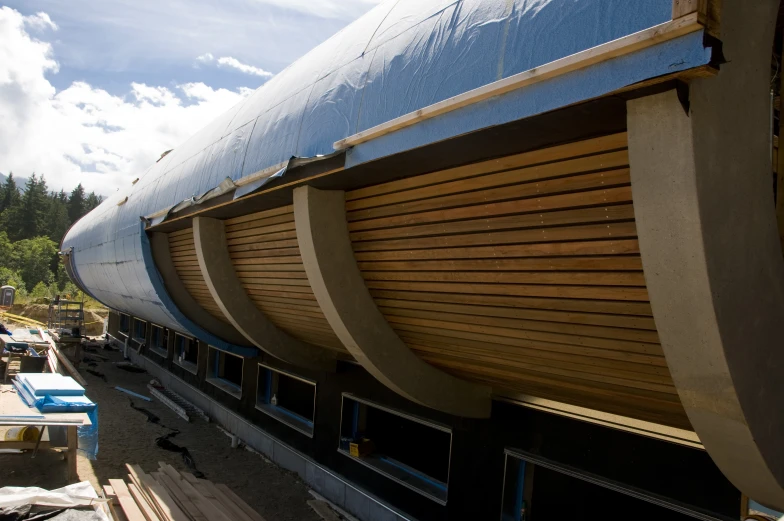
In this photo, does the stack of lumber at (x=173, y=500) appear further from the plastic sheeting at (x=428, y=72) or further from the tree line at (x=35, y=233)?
the tree line at (x=35, y=233)

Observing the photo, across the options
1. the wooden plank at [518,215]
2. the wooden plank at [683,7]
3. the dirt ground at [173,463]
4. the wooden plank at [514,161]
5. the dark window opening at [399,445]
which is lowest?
the dirt ground at [173,463]

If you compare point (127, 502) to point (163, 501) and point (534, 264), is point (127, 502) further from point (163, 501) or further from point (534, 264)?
point (534, 264)

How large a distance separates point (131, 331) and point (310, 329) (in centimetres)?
1516

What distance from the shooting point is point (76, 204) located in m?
84.0

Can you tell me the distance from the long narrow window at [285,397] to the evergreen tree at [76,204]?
8528 cm

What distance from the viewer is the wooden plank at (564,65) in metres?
1.92

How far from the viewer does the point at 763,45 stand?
225cm

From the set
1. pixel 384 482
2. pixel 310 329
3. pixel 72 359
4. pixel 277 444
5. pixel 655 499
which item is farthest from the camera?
pixel 72 359

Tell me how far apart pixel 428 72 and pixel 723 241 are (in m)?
1.76

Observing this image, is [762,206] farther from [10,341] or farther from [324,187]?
[10,341]

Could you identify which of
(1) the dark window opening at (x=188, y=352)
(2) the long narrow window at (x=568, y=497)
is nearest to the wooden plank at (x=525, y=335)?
(2) the long narrow window at (x=568, y=497)

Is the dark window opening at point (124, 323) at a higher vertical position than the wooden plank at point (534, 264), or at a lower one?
lower

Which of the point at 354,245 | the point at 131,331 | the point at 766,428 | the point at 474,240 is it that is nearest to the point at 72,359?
the point at 131,331

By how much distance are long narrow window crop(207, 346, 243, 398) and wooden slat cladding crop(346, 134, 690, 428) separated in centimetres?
752
